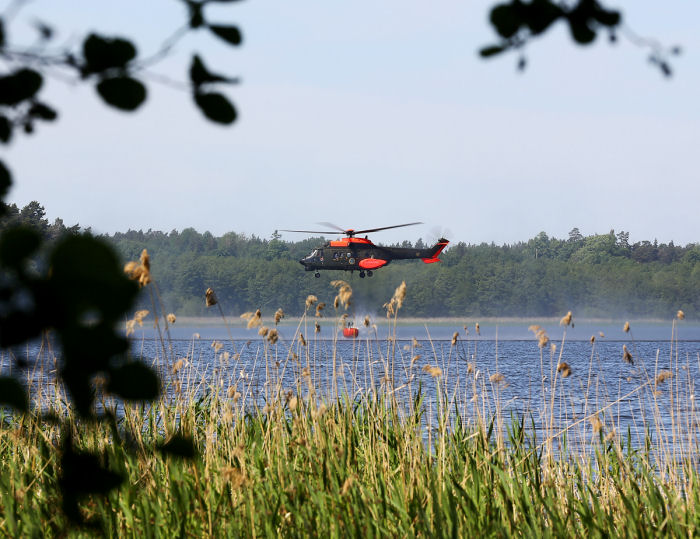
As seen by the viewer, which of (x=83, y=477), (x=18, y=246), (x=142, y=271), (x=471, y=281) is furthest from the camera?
(x=471, y=281)

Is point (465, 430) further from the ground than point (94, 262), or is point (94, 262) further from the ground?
point (94, 262)

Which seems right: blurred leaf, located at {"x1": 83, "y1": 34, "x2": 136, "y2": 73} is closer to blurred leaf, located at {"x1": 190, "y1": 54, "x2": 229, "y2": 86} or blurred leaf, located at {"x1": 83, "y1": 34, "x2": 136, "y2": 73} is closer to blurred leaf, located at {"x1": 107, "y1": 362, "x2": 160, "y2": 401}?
blurred leaf, located at {"x1": 190, "y1": 54, "x2": 229, "y2": 86}

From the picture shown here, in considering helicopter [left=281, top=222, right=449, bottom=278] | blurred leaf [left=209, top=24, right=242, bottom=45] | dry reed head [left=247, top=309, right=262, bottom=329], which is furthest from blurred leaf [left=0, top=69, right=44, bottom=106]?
helicopter [left=281, top=222, right=449, bottom=278]

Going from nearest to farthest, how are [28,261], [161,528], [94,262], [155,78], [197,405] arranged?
[94,262] → [28,261] → [155,78] → [161,528] → [197,405]

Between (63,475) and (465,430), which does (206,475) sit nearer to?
(465,430)

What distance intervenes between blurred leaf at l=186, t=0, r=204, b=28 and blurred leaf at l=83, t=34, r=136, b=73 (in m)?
0.14

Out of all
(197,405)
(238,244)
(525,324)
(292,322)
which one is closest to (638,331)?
(525,324)

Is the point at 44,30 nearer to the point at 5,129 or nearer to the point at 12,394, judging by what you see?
the point at 5,129

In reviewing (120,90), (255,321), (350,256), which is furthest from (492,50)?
(350,256)

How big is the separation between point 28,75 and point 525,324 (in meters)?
135

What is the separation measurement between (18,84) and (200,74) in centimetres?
28

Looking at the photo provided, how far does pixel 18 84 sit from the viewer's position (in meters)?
1.26

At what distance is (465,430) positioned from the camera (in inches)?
227

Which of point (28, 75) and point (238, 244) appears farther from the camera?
point (238, 244)
